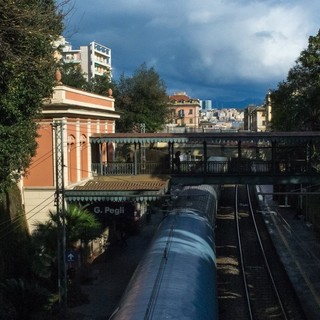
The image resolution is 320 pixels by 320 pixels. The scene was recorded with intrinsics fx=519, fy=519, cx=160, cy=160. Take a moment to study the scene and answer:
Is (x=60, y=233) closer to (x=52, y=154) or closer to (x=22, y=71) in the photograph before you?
(x=52, y=154)

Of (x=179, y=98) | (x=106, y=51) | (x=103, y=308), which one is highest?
(x=106, y=51)

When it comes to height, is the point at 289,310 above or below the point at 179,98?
below

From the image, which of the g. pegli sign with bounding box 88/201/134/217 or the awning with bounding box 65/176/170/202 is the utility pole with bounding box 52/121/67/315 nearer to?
the awning with bounding box 65/176/170/202

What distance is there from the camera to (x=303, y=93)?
117 feet

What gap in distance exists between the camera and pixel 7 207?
805 inches

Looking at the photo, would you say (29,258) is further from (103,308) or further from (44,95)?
(44,95)

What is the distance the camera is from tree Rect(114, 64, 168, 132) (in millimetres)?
50156

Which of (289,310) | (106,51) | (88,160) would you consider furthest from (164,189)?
(106,51)

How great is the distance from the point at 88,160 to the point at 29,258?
7.80 metres

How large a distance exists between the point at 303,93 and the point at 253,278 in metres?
18.9

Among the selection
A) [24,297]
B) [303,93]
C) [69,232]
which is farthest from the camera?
[303,93]

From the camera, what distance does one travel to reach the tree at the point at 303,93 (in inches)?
1336

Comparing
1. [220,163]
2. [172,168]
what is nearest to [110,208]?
[172,168]

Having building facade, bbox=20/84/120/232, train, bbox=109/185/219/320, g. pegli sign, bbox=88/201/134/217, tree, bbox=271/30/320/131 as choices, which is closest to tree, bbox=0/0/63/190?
train, bbox=109/185/219/320
